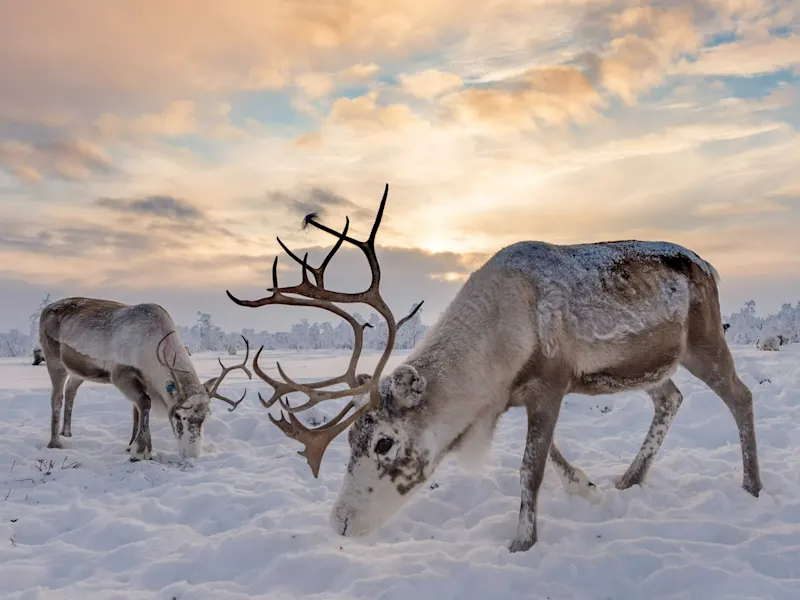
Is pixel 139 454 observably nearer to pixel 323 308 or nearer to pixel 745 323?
pixel 323 308

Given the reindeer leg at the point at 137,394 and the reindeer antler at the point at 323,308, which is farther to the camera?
the reindeer leg at the point at 137,394

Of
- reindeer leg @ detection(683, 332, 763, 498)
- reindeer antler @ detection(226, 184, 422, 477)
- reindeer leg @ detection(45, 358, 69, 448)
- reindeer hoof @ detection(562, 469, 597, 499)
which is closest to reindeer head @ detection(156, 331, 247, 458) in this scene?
reindeer leg @ detection(45, 358, 69, 448)

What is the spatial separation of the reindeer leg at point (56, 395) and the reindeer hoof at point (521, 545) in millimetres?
6600

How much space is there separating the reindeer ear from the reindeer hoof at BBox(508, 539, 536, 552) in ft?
4.18

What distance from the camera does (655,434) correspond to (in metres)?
5.83

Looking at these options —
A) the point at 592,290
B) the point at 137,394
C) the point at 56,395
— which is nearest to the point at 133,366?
the point at 137,394

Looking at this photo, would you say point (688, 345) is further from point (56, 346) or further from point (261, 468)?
point (56, 346)

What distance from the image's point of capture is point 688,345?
547cm

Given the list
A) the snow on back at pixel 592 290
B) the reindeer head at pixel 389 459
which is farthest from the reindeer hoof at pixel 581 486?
the reindeer head at pixel 389 459

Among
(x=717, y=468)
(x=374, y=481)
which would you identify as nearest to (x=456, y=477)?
(x=374, y=481)

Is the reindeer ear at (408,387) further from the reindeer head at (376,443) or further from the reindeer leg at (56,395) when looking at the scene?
the reindeer leg at (56,395)

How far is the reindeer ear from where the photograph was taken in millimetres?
4164

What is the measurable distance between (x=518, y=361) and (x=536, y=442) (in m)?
0.64

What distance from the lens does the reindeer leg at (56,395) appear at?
8.11 m
